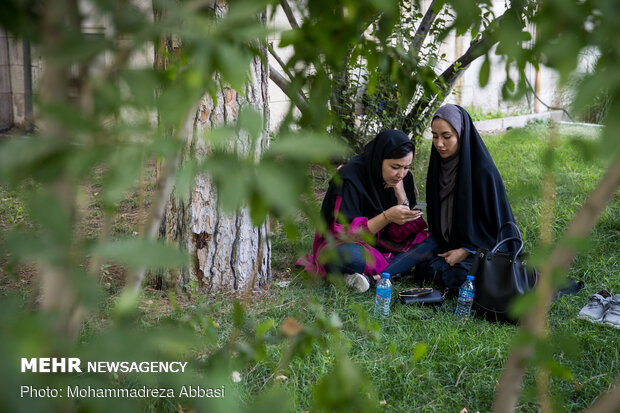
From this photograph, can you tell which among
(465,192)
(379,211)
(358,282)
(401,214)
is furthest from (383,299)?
(465,192)

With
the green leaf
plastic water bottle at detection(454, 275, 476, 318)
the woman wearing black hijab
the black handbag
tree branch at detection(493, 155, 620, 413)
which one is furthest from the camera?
the woman wearing black hijab

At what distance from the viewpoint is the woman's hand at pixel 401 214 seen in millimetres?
3646

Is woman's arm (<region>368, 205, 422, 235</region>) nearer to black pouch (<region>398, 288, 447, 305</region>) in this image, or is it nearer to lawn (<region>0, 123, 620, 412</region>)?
lawn (<region>0, 123, 620, 412</region>)

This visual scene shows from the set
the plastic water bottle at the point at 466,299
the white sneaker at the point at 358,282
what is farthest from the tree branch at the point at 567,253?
the white sneaker at the point at 358,282

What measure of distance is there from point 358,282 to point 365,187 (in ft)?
2.53

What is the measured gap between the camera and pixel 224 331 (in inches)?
106

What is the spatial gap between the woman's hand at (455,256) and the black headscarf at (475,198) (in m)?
0.08

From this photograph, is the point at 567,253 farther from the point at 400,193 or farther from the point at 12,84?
the point at 12,84

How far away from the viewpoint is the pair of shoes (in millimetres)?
2852

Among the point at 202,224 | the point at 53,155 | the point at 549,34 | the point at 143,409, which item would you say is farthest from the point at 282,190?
the point at 202,224

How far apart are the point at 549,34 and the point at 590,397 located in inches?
75.9

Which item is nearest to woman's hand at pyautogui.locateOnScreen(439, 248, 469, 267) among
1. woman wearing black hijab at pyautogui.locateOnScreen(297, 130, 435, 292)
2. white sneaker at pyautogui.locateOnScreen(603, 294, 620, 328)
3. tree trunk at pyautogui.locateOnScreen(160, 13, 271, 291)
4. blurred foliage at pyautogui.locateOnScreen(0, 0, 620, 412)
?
woman wearing black hijab at pyautogui.locateOnScreen(297, 130, 435, 292)

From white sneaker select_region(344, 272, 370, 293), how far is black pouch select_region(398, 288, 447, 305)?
263 mm

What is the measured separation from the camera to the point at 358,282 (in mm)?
3424
